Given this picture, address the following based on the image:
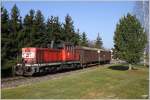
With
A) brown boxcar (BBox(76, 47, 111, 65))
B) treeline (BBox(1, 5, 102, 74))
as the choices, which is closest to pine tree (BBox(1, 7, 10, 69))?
treeline (BBox(1, 5, 102, 74))

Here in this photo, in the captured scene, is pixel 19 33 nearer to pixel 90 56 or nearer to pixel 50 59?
pixel 50 59

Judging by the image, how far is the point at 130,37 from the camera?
1569 inches

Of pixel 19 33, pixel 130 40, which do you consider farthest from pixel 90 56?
pixel 19 33

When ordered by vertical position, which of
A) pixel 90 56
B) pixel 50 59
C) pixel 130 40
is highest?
pixel 130 40

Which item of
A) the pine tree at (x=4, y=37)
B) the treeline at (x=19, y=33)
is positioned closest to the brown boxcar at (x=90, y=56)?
the treeline at (x=19, y=33)

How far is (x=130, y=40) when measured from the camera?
131 ft

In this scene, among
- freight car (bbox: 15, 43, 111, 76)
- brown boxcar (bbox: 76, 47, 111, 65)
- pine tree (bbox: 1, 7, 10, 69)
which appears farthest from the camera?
brown boxcar (bbox: 76, 47, 111, 65)

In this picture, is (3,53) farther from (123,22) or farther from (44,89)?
(123,22)

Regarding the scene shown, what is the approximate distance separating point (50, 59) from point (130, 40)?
11.5m

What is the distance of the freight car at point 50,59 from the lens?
3009 centimetres

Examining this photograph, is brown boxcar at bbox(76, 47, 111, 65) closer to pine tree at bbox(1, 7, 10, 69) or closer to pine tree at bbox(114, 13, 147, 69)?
pine tree at bbox(114, 13, 147, 69)

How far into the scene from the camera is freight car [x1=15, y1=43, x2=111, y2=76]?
30.1 m

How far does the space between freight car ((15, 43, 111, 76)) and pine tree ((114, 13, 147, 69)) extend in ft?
18.5

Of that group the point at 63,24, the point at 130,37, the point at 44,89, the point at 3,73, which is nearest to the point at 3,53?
the point at 3,73
